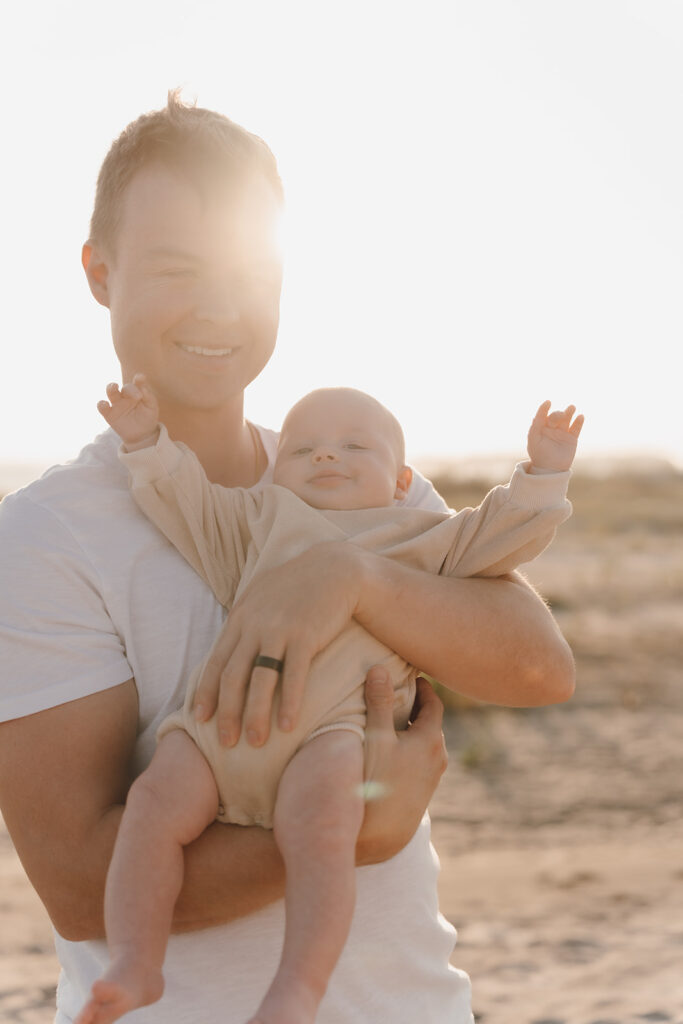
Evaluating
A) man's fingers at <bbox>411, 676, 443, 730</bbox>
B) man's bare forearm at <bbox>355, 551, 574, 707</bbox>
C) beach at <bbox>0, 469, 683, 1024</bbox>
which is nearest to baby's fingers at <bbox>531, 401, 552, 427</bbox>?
man's bare forearm at <bbox>355, 551, 574, 707</bbox>

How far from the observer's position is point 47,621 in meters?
2.15

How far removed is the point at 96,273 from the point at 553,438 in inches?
49.0

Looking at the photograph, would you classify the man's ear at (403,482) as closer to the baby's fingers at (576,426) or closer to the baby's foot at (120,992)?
the baby's fingers at (576,426)

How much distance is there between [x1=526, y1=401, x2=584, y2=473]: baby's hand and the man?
1.06 ft

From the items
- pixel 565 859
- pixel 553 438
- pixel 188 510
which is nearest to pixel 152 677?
pixel 188 510

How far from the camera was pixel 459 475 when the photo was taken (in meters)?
35.0

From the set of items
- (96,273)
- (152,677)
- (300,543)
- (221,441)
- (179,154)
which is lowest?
(152,677)

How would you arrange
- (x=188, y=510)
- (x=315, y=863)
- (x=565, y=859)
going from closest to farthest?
(x=315, y=863)
(x=188, y=510)
(x=565, y=859)

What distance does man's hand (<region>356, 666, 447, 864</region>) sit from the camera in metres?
2.09

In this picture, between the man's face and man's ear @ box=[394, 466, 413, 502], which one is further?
man's ear @ box=[394, 466, 413, 502]

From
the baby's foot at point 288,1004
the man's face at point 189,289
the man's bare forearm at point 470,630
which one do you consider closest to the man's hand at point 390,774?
the man's bare forearm at point 470,630

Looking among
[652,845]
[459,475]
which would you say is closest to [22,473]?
[459,475]

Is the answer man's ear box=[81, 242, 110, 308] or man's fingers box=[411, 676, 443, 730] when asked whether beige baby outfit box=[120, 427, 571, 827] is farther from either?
man's ear box=[81, 242, 110, 308]

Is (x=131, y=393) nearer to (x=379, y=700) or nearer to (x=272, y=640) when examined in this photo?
A: (x=272, y=640)
